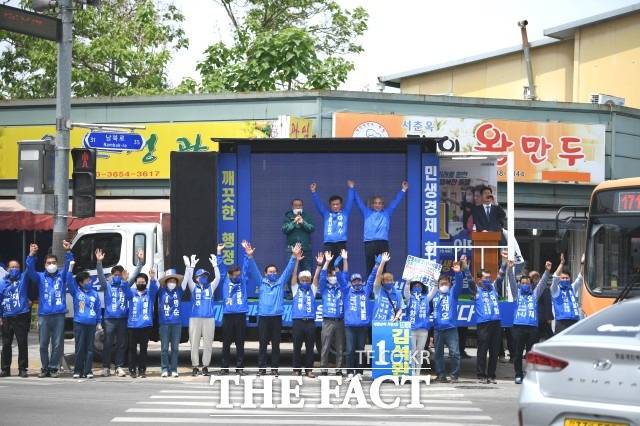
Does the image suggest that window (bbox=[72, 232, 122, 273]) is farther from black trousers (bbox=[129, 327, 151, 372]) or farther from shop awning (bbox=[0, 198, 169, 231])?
shop awning (bbox=[0, 198, 169, 231])

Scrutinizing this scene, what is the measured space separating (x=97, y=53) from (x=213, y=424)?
27933 millimetres

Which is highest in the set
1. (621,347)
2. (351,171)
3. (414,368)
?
(351,171)

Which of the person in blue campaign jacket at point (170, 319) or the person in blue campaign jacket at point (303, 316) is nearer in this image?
the person in blue campaign jacket at point (303, 316)

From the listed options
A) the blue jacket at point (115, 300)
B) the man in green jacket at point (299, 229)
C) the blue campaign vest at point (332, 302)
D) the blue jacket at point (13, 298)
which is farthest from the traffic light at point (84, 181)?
the blue campaign vest at point (332, 302)

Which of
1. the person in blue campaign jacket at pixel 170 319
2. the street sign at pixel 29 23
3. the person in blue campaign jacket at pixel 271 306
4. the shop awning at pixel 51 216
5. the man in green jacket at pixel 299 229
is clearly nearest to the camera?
the street sign at pixel 29 23

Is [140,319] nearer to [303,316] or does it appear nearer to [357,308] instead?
[303,316]

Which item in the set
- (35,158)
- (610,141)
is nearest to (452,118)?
(610,141)

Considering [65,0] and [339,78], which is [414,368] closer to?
[65,0]

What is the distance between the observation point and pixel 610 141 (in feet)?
101

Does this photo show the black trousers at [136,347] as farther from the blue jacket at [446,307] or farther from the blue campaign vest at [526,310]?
the blue campaign vest at [526,310]

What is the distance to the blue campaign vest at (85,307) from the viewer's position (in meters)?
18.1

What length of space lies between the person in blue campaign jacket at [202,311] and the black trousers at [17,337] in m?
2.60

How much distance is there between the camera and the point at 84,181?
18.4m

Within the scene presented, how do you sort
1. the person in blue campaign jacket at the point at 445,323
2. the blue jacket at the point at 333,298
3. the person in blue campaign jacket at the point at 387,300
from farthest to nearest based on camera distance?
the blue jacket at the point at 333,298 < the person in blue campaign jacket at the point at 445,323 < the person in blue campaign jacket at the point at 387,300
